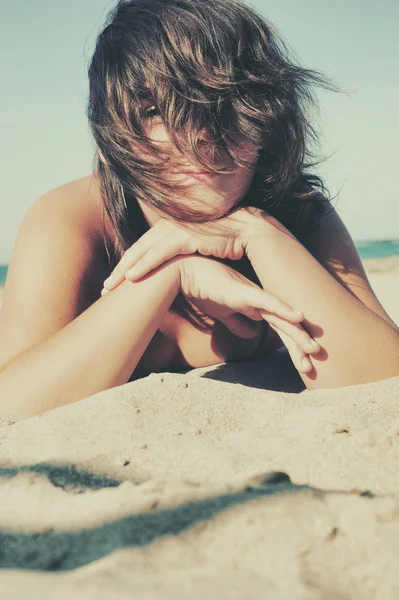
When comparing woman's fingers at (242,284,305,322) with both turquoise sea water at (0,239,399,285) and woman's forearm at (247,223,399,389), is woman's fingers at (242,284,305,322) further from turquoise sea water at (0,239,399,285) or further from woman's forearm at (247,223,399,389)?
turquoise sea water at (0,239,399,285)

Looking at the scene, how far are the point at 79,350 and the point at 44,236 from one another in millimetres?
541

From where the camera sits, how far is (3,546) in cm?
98

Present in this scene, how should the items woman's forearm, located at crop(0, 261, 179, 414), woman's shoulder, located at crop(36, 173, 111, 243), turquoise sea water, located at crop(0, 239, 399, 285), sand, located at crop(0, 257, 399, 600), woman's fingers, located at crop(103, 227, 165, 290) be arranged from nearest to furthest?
1. sand, located at crop(0, 257, 399, 600)
2. woman's forearm, located at crop(0, 261, 179, 414)
3. woman's fingers, located at crop(103, 227, 165, 290)
4. woman's shoulder, located at crop(36, 173, 111, 243)
5. turquoise sea water, located at crop(0, 239, 399, 285)

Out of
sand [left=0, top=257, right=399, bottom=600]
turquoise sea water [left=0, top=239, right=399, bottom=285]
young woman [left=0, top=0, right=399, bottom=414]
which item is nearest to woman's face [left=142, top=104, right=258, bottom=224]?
young woman [left=0, top=0, right=399, bottom=414]

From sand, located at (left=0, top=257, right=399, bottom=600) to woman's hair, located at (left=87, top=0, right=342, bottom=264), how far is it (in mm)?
873

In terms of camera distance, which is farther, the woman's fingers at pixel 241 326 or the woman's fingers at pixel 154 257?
the woman's fingers at pixel 241 326

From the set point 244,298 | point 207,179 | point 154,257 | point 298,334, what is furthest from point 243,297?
point 207,179

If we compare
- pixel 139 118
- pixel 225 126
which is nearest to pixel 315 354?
pixel 225 126

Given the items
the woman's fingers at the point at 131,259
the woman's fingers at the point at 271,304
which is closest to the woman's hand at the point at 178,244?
the woman's fingers at the point at 131,259

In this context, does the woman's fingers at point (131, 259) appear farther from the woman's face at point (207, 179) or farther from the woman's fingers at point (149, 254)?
the woman's face at point (207, 179)

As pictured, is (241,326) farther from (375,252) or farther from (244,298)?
(375,252)

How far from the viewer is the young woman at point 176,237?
2031 millimetres

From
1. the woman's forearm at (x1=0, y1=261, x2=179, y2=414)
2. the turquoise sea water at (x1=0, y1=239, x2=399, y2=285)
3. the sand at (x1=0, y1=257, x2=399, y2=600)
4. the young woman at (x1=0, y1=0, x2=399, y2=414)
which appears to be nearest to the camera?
the sand at (x1=0, y1=257, x2=399, y2=600)

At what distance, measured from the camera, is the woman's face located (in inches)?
85.9
